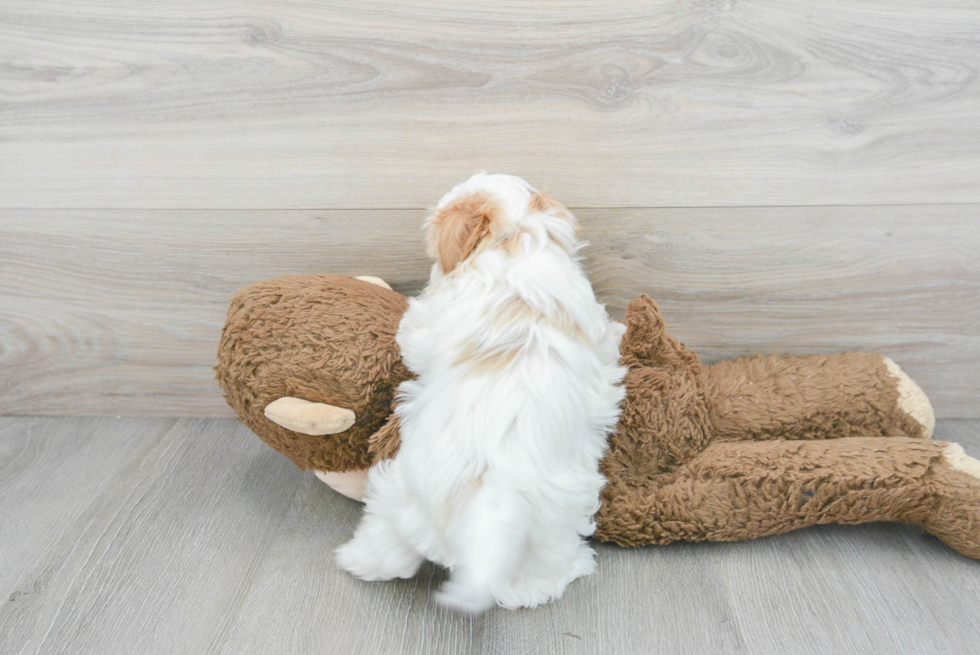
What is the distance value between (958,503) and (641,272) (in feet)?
1.77

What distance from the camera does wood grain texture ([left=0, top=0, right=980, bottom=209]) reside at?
97 cm

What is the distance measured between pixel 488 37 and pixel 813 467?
769mm

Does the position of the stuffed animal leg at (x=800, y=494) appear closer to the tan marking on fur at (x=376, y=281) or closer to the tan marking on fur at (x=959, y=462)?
the tan marking on fur at (x=959, y=462)

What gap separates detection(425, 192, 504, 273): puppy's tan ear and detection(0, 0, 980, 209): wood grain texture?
225mm

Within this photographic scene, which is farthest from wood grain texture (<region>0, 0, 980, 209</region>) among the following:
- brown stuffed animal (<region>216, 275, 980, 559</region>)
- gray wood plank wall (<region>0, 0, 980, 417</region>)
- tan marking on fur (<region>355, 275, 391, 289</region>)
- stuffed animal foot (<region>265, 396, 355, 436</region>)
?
stuffed animal foot (<region>265, 396, 355, 436</region>)

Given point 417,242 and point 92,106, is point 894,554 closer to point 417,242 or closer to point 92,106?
point 417,242

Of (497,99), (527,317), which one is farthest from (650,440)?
(497,99)

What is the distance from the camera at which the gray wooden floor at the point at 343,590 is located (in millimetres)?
794

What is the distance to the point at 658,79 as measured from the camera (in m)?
0.99

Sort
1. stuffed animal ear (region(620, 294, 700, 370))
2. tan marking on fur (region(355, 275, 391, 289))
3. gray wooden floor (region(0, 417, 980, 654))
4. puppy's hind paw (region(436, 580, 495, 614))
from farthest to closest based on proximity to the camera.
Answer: tan marking on fur (region(355, 275, 391, 289)), stuffed animal ear (region(620, 294, 700, 370)), gray wooden floor (region(0, 417, 980, 654)), puppy's hind paw (region(436, 580, 495, 614))

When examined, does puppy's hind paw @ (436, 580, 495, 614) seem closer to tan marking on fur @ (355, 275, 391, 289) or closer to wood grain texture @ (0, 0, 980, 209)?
tan marking on fur @ (355, 275, 391, 289)

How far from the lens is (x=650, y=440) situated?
91cm

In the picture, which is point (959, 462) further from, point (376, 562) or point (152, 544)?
point (152, 544)

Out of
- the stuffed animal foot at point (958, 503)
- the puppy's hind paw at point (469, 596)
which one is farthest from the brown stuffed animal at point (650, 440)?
the puppy's hind paw at point (469, 596)
